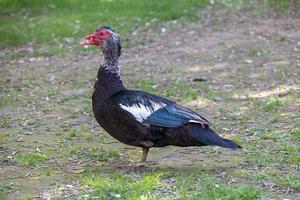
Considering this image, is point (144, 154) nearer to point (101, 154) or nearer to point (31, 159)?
point (101, 154)

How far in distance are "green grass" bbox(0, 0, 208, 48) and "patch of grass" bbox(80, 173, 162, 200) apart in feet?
22.4

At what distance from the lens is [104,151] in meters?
6.95

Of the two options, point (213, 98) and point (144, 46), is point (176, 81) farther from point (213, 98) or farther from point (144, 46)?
point (144, 46)

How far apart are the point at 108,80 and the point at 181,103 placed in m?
2.56

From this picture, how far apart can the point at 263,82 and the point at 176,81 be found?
1293 millimetres

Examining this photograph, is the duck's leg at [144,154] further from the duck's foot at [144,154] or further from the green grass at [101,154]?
the green grass at [101,154]

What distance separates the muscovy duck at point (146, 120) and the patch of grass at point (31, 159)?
0.74 m

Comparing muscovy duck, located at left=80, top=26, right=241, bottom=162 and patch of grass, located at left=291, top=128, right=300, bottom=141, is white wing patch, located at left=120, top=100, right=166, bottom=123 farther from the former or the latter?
patch of grass, located at left=291, top=128, right=300, bottom=141

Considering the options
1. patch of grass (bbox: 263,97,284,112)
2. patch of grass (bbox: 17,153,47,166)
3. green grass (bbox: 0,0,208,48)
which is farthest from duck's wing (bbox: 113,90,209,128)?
green grass (bbox: 0,0,208,48)

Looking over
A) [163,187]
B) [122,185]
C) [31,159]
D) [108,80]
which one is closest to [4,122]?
[31,159]

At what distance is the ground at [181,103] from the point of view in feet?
18.8

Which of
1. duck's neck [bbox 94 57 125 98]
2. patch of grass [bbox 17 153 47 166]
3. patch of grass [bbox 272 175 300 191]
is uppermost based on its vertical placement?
duck's neck [bbox 94 57 125 98]

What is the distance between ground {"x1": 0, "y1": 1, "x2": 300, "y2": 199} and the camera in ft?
18.8

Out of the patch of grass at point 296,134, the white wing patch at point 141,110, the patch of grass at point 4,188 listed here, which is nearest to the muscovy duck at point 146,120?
the white wing patch at point 141,110
